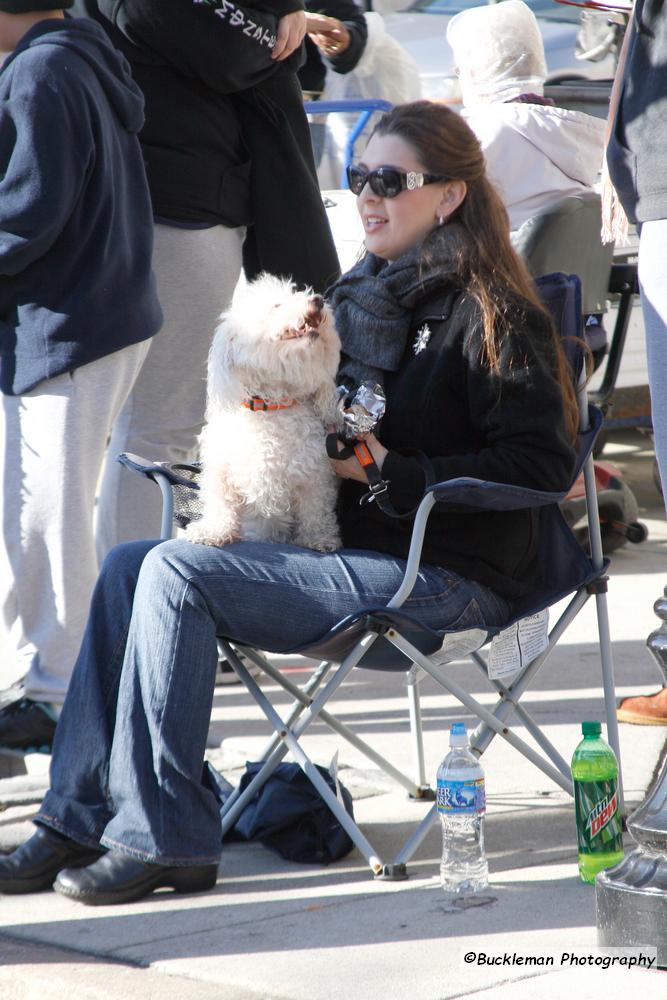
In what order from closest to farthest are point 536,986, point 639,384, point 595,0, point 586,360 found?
point 536,986 → point 586,360 → point 595,0 → point 639,384

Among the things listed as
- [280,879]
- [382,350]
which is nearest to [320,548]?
[382,350]

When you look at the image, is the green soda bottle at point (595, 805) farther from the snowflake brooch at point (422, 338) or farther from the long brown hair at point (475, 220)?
the snowflake brooch at point (422, 338)

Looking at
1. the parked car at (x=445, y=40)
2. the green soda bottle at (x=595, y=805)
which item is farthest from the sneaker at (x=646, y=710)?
the parked car at (x=445, y=40)

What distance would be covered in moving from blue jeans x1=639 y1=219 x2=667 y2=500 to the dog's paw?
103 centimetres

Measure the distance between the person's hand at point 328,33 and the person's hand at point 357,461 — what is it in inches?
117

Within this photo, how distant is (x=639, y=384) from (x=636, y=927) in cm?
559

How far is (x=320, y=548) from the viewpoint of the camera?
3.23 m

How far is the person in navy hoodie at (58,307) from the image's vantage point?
3.76 m

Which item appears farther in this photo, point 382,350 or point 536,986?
point 382,350

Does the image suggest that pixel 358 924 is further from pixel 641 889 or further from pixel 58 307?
pixel 58 307

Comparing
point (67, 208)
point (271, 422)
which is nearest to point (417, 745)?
point (271, 422)

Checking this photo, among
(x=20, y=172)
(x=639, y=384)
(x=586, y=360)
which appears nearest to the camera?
(x=586, y=360)

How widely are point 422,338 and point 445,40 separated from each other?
7225mm

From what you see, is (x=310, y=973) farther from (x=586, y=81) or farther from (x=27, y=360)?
(x=586, y=81)
